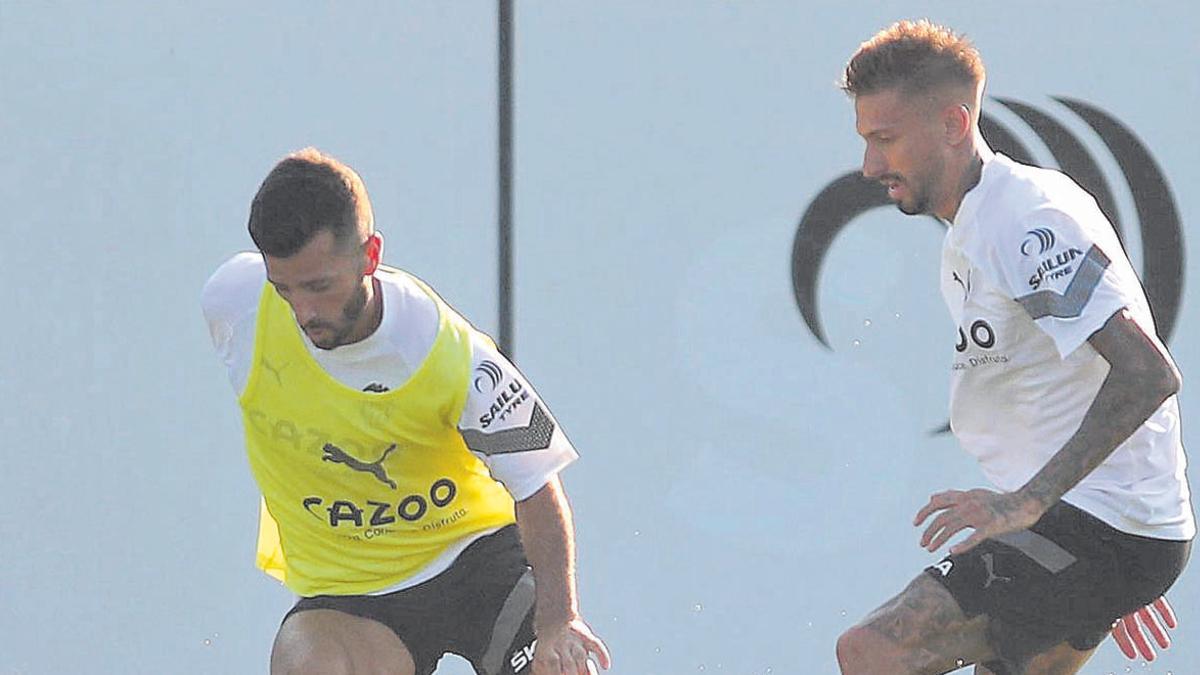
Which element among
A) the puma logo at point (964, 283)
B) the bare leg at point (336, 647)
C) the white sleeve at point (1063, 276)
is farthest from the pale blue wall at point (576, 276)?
the white sleeve at point (1063, 276)

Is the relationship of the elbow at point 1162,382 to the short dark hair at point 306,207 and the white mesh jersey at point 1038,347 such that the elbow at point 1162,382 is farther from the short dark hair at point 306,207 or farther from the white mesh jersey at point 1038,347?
the short dark hair at point 306,207

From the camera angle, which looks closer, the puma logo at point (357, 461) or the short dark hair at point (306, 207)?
the short dark hair at point (306, 207)

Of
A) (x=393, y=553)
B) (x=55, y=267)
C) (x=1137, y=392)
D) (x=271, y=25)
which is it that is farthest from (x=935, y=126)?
(x=55, y=267)

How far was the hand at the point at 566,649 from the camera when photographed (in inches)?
124

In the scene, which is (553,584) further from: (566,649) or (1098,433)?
(1098,433)

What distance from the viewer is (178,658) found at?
4.65 m

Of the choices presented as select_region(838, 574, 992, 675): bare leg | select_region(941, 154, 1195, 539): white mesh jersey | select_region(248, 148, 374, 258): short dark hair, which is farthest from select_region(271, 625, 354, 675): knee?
select_region(941, 154, 1195, 539): white mesh jersey

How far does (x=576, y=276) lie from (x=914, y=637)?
162 centimetres

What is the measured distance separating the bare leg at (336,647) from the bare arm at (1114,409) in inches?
45.0

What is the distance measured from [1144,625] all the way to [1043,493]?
64 cm

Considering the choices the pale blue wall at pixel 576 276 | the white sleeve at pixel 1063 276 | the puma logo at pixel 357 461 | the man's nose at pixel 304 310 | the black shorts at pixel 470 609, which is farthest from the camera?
the pale blue wall at pixel 576 276

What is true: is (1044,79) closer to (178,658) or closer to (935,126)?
(935,126)

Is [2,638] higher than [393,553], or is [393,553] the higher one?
[393,553]

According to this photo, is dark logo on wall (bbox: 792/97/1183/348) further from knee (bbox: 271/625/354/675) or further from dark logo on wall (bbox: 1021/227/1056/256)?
knee (bbox: 271/625/354/675)
